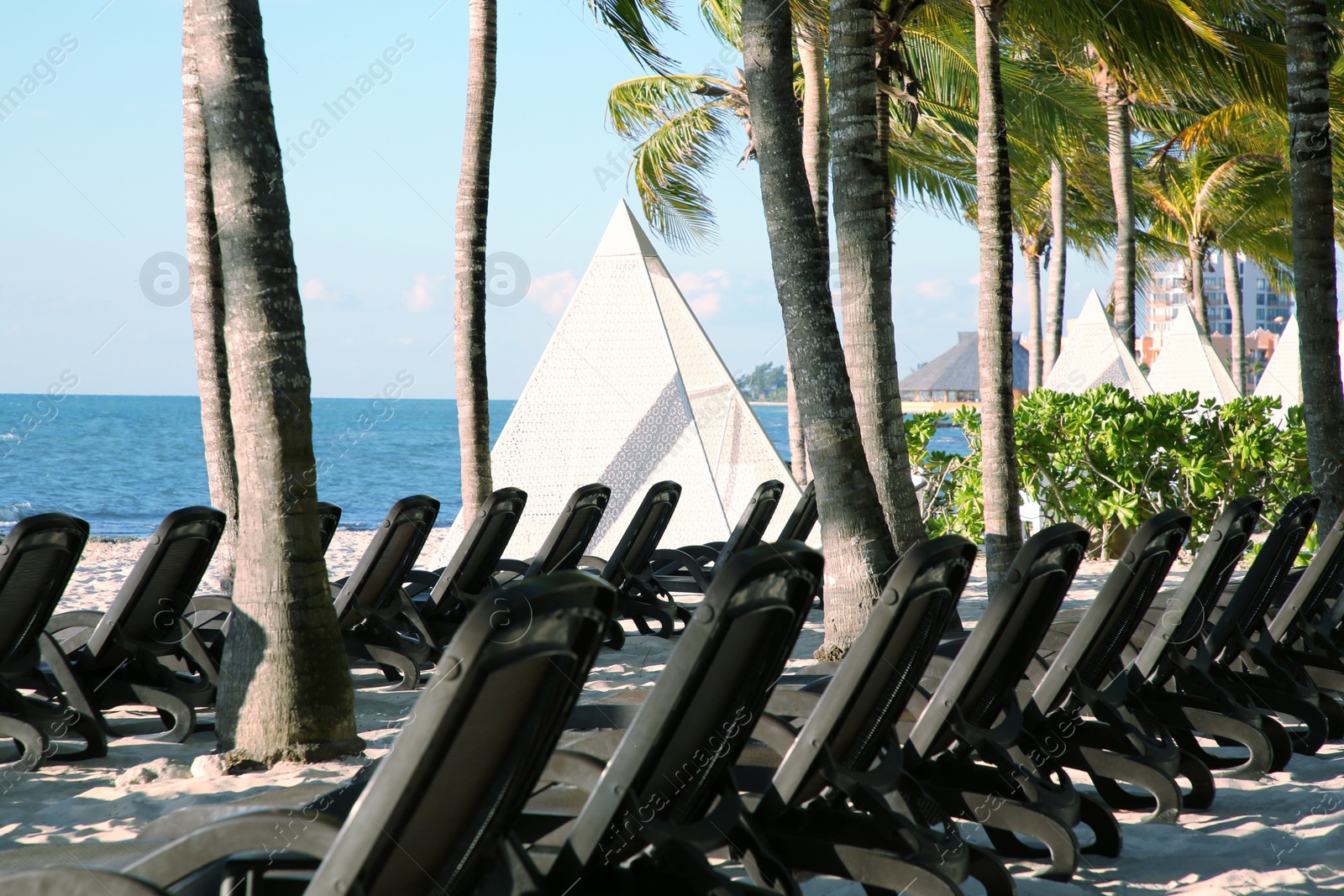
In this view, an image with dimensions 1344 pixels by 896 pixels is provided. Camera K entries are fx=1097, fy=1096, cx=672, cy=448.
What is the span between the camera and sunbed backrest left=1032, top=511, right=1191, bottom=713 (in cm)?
335

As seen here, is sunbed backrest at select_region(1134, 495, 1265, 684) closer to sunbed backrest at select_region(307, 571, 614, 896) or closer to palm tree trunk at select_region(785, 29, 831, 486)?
sunbed backrest at select_region(307, 571, 614, 896)

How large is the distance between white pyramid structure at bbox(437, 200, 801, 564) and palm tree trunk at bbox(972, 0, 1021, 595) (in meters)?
A: 3.61

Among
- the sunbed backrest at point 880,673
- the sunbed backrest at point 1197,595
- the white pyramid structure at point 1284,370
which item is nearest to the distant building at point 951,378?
the white pyramid structure at point 1284,370

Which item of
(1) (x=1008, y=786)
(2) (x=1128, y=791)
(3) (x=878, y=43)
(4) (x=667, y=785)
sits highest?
(3) (x=878, y=43)

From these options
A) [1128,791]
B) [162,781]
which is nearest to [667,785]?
[1128,791]

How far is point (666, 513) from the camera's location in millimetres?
7258

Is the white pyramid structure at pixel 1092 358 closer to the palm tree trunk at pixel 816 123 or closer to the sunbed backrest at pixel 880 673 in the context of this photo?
the palm tree trunk at pixel 816 123

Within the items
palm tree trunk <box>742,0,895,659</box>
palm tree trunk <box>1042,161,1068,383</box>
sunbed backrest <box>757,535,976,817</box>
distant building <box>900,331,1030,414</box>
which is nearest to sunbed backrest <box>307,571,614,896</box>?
sunbed backrest <box>757,535,976,817</box>

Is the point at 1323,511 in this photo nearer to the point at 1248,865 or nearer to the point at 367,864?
the point at 1248,865

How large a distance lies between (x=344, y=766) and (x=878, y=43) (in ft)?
22.3

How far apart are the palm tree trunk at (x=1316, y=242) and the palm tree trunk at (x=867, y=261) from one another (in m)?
2.38

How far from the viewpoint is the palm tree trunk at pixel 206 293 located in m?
7.86

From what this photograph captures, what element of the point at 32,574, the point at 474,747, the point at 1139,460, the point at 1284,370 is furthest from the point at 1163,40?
the point at 1284,370

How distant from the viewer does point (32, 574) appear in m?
4.30
